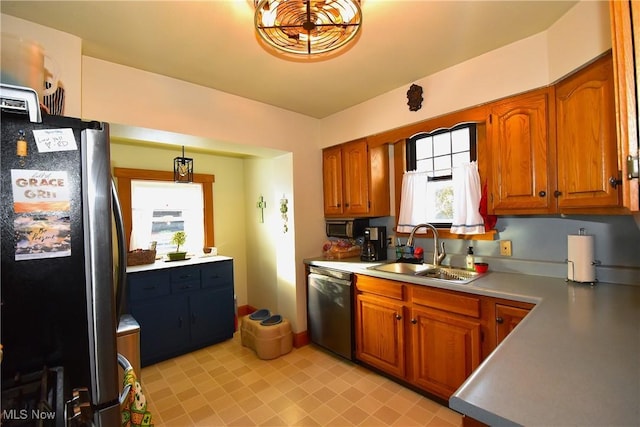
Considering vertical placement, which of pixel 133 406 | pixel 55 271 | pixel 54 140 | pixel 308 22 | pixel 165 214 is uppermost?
pixel 308 22

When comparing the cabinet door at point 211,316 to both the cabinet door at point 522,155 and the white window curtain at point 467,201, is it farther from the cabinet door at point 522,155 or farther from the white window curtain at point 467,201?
the cabinet door at point 522,155

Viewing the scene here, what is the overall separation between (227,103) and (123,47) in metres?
0.83

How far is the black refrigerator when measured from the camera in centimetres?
84

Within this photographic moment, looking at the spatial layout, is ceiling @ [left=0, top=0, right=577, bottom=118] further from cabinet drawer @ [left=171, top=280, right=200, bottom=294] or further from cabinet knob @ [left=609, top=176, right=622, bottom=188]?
cabinet drawer @ [left=171, top=280, right=200, bottom=294]

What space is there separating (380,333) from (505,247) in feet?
3.89

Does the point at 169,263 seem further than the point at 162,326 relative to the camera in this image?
Yes

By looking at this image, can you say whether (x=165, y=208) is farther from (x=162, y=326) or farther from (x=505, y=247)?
(x=505, y=247)

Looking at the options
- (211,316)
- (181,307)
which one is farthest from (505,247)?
(181,307)

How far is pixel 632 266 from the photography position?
1.65 m

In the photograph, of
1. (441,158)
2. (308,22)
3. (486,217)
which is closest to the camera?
(308,22)

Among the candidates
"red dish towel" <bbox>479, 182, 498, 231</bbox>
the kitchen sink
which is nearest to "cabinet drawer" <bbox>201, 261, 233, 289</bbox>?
the kitchen sink

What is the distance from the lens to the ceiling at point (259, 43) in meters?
1.50

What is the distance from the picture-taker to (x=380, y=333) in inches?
92.4

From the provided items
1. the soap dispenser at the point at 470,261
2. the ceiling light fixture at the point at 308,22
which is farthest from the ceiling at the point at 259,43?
the soap dispenser at the point at 470,261
